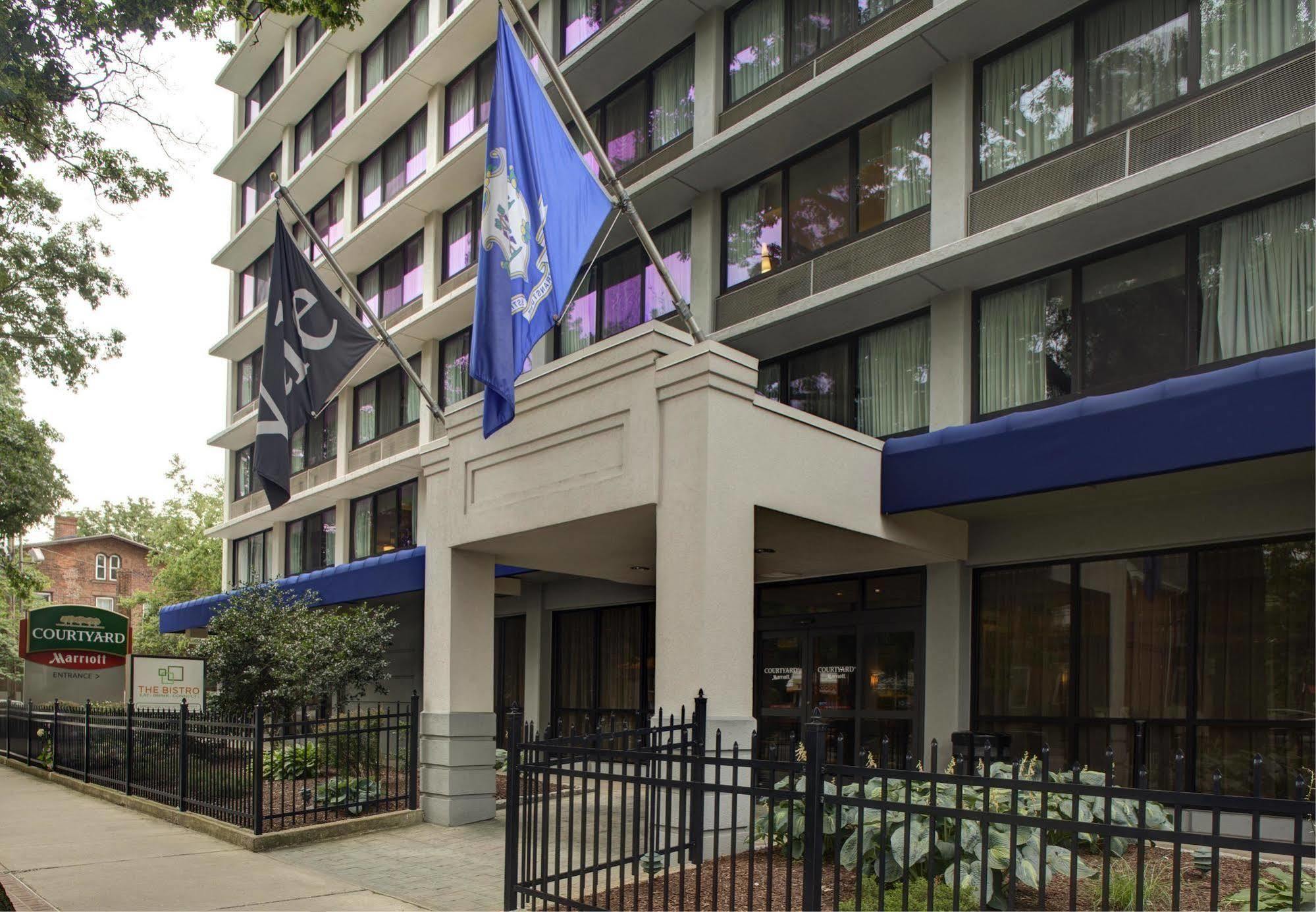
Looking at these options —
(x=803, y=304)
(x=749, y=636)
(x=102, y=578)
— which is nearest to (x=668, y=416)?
(x=749, y=636)

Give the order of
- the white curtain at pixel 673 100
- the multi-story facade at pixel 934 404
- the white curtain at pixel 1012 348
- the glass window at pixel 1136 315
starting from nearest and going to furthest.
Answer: the multi-story facade at pixel 934 404 → the glass window at pixel 1136 315 → the white curtain at pixel 1012 348 → the white curtain at pixel 673 100

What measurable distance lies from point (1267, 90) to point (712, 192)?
28.0 feet

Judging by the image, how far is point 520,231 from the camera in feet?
35.9

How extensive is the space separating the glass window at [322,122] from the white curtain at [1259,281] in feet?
78.5

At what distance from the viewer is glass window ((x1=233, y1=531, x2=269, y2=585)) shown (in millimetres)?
34281

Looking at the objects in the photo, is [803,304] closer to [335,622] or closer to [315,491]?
[335,622]

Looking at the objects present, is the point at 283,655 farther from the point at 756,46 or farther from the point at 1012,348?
the point at 756,46

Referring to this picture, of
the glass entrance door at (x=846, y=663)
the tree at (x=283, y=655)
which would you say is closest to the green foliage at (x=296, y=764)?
the tree at (x=283, y=655)

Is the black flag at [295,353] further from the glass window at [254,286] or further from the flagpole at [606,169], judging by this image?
the glass window at [254,286]

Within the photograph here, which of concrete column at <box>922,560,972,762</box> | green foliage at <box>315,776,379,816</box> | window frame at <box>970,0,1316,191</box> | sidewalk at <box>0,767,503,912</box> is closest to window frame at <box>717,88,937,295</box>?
window frame at <box>970,0,1316,191</box>

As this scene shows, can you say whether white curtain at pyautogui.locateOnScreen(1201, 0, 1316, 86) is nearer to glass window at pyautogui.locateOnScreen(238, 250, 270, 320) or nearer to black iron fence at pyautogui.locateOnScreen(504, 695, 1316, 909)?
black iron fence at pyautogui.locateOnScreen(504, 695, 1316, 909)

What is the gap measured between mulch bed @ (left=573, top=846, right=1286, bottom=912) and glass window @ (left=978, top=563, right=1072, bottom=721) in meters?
4.10

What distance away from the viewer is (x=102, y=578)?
6475 cm

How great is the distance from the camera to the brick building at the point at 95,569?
62750 mm
